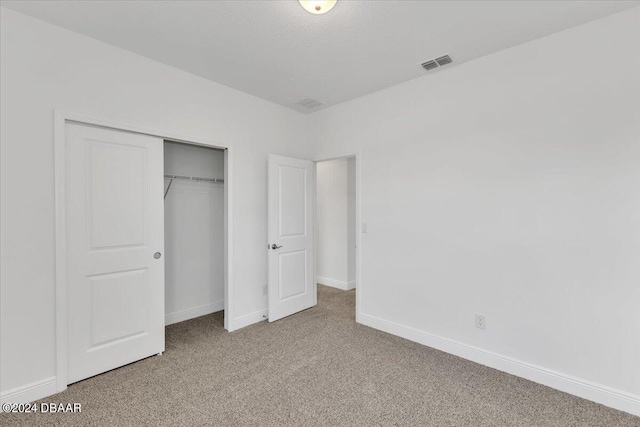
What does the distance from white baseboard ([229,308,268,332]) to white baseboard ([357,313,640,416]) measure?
1.48m

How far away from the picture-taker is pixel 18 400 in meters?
1.99

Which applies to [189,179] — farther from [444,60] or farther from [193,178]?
[444,60]

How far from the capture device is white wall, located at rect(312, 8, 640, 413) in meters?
2.03

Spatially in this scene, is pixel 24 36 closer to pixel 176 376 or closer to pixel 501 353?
pixel 176 376

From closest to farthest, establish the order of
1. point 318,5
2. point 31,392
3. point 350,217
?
point 318,5 < point 31,392 < point 350,217

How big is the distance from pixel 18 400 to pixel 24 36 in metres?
2.50

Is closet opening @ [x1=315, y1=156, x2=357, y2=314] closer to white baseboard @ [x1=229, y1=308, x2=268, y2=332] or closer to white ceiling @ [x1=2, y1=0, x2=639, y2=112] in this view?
white baseboard @ [x1=229, y1=308, x2=268, y2=332]

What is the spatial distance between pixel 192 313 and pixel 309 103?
3022 mm

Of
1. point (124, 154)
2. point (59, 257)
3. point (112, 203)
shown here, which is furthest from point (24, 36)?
point (59, 257)

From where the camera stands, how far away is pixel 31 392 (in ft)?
6.70

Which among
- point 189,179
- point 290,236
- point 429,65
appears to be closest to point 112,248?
→ point 189,179

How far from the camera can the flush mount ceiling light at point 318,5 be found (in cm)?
183

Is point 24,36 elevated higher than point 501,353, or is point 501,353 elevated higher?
point 24,36

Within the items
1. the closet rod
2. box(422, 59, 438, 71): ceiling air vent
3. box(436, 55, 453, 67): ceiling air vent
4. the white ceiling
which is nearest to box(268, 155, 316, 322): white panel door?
the closet rod
